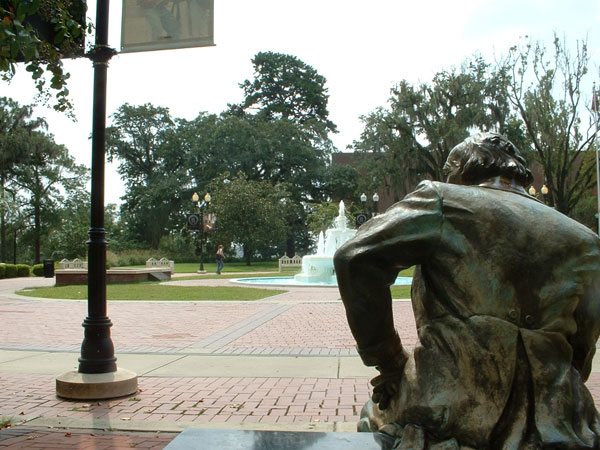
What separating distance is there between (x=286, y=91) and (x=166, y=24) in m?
60.1

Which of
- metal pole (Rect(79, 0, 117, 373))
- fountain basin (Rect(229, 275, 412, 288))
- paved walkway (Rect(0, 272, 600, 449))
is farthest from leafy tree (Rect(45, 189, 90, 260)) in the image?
metal pole (Rect(79, 0, 117, 373))

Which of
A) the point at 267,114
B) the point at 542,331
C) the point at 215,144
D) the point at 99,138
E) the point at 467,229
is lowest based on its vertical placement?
the point at 542,331

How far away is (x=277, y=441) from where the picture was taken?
1.89 metres

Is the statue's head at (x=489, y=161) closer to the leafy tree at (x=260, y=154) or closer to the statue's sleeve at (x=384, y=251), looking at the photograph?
the statue's sleeve at (x=384, y=251)

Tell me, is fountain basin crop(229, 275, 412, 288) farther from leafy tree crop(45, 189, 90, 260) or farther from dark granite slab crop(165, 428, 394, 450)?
dark granite slab crop(165, 428, 394, 450)

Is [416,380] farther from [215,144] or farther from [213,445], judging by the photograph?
[215,144]

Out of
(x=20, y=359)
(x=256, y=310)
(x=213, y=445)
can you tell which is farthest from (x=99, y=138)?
(x=256, y=310)

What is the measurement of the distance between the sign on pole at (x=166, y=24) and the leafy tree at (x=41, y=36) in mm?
549

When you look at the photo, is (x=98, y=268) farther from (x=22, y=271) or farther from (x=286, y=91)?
(x=286, y=91)

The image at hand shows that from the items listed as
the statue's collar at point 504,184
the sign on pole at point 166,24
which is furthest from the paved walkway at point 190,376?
the sign on pole at point 166,24

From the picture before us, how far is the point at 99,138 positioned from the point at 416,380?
5.16 metres

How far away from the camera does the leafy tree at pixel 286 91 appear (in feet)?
212

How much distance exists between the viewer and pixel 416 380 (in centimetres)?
184

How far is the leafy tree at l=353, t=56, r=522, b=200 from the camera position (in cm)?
4109
